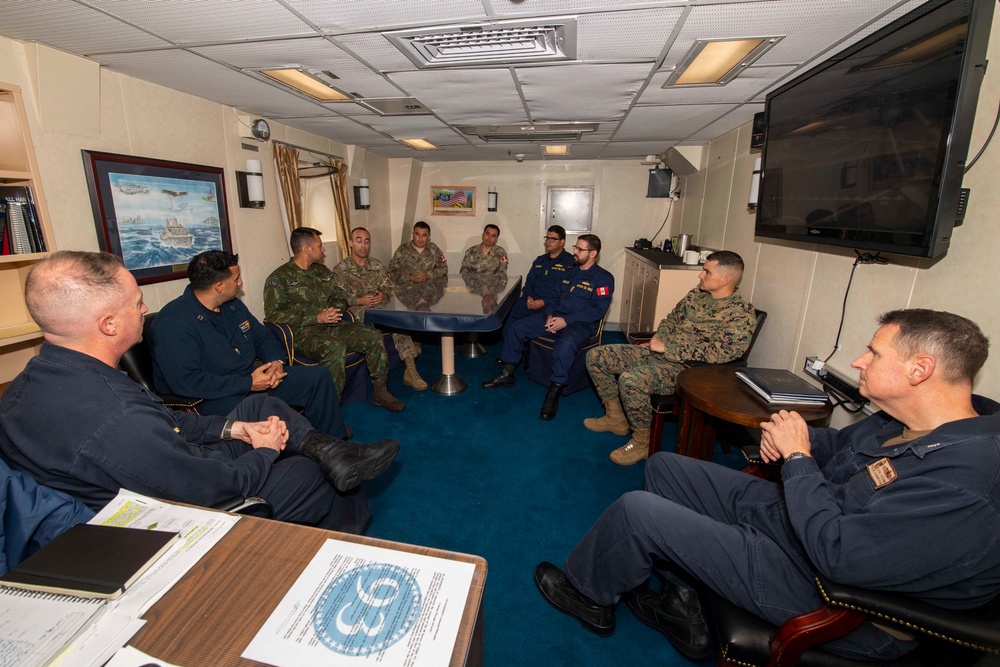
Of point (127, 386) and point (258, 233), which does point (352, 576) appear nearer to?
point (127, 386)

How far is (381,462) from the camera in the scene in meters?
1.86

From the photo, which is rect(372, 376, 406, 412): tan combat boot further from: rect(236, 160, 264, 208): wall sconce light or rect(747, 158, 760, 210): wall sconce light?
rect(747, 158, 760, 210): wall sconce light

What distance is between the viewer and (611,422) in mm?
3170

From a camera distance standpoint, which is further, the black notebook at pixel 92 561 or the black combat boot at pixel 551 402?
the black combat boot at pixel 551 402

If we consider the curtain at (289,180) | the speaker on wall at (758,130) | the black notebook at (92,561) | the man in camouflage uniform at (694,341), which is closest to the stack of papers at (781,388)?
the man in camouflage uniform at (694,341)

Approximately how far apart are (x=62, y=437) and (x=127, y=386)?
193mm

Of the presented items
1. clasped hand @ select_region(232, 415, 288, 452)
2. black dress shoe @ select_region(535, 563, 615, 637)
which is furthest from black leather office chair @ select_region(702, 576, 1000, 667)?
clasped hand @ select_region(232, 415, 288, 452)

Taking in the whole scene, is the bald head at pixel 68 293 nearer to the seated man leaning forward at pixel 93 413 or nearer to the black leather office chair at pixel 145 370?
the seated man leaning forward at pixel 93 413

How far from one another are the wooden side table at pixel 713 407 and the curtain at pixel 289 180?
357 cm

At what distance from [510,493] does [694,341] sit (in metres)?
1.49

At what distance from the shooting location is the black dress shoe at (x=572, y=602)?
1630 millimetres

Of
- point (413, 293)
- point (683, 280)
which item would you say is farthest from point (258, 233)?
point (683, 280)

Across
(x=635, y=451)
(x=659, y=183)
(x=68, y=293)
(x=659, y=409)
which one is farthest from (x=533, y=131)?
(x=68, y=293)

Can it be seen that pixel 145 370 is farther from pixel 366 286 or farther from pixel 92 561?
pixel 366 286
